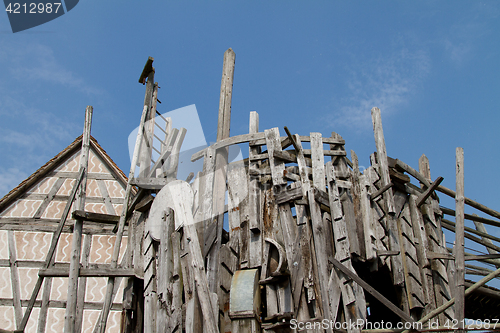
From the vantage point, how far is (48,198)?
1209 centimetres

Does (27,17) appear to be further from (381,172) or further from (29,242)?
(381,172)

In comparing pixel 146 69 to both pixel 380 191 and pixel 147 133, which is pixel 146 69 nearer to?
pixel 147 133

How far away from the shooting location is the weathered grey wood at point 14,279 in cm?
1059

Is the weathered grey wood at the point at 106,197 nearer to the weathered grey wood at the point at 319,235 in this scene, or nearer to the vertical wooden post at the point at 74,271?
the vertical wooden post at the point at 74,271

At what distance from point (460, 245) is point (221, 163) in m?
4.49

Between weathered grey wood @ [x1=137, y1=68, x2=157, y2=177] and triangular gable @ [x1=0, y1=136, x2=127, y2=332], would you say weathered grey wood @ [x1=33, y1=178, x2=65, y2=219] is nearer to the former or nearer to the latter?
triangular gable @ [x1=0, y1=136, x2=127, y2=332]

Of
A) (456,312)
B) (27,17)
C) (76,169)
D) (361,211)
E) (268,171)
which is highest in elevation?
(27,17)

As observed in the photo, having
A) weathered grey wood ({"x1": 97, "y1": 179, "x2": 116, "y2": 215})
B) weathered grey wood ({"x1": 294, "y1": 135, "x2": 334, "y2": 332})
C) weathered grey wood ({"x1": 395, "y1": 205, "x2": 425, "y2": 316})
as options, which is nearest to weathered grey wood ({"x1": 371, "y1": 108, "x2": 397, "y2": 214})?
weathered grey wood ({"x1": 395, "y1": 205, "x2": 425, "y2": 316})

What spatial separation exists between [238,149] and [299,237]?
2397mm

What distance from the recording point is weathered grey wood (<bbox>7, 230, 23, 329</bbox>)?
34.7 ft

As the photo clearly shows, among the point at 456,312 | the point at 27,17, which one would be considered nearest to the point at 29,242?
the point at 27,17

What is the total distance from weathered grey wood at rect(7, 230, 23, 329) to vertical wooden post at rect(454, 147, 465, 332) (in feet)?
29.8

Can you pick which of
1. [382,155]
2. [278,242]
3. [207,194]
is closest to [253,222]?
[278,242]

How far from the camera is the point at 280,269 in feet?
24.1
